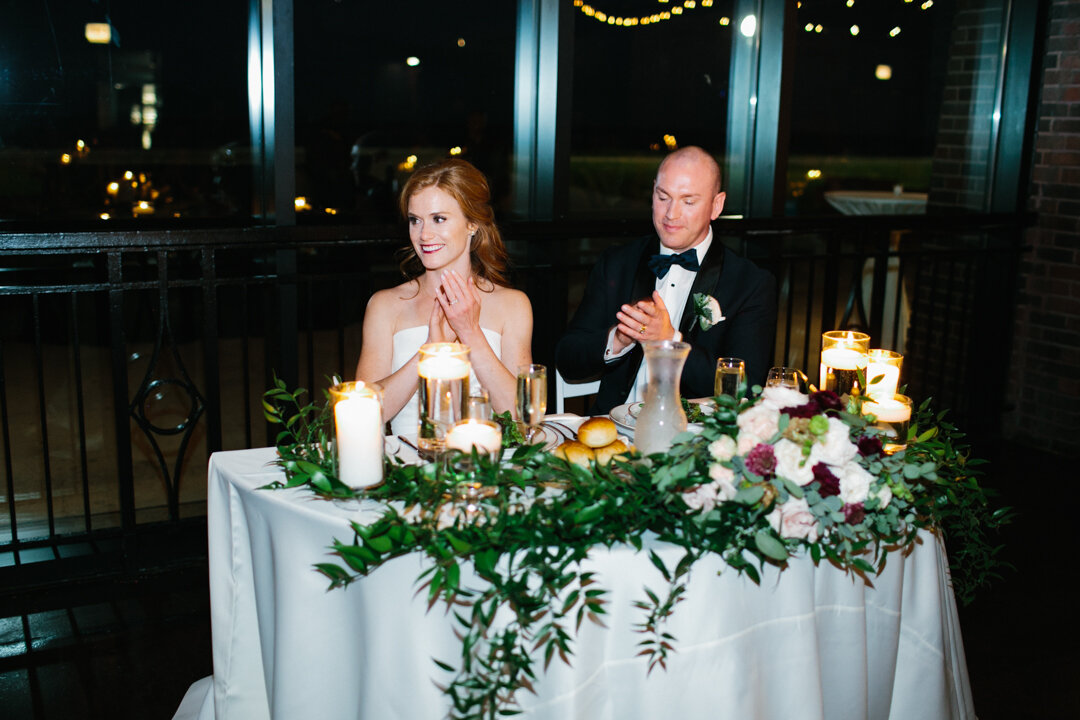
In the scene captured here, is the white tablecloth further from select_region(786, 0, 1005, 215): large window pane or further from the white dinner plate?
select_region(786, 0, 1005, 215): large window pane

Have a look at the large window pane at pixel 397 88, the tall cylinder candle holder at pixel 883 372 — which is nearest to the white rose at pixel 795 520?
the tall cylinder candle holder at pixel 883 372

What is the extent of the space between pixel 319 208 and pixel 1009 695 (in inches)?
120

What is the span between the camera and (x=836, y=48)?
4.95 metres

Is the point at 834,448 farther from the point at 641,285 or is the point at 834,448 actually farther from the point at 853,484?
the point at 641,285

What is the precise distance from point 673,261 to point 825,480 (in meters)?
1.34

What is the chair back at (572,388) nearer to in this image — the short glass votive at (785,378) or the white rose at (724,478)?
the short glass votive at (785,378)

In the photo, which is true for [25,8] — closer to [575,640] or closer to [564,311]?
[564,311]

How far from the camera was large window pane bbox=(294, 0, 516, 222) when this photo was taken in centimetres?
396

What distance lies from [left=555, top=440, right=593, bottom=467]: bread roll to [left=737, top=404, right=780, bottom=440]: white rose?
31 cm

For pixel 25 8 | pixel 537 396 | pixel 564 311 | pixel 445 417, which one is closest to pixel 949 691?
pixel 537 396

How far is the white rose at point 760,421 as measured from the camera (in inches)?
64.9

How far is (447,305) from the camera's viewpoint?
2.47 metres

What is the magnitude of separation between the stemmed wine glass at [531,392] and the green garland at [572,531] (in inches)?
9.2

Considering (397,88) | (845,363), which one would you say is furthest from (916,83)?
(845,363)
